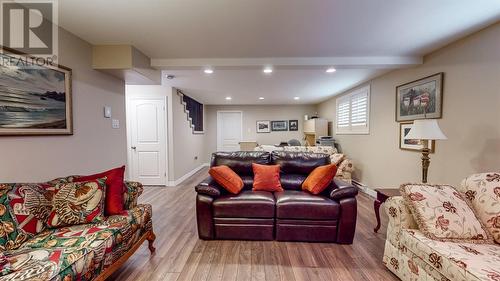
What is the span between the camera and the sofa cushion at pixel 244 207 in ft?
8.16

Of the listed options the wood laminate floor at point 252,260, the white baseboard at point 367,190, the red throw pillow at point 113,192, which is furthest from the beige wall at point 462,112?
the red throw pillow at point 113,192

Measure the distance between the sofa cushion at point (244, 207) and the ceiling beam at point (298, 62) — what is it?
6.15 feet

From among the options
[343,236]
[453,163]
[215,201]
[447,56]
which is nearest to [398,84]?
[447,56]

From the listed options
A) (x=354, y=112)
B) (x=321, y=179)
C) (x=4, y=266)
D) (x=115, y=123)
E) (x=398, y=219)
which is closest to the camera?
(x=4, y=266)

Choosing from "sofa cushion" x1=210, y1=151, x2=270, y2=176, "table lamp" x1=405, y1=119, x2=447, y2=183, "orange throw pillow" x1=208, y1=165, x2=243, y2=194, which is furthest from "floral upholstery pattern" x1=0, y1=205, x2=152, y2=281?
Answer: "table lamp" x1=405, y1=119, x2=447, y2=183

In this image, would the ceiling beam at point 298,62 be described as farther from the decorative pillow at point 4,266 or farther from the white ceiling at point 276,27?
the decorative pillow at point 4,266

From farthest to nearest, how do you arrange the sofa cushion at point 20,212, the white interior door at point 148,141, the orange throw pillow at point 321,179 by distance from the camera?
the white interior door at point 148,141, the orange throw pillow at point 321,179, the sofa cushion at point 20,212

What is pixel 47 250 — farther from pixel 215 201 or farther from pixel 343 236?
pixel 343 236

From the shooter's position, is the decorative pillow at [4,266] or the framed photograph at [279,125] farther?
the framed photograph at [279,125]

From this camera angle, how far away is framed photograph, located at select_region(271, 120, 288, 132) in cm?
814

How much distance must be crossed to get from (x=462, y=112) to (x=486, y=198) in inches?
45.9

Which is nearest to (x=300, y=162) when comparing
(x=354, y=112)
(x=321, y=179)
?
(x=321, y=179)

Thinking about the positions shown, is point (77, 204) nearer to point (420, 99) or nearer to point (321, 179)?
point (321, 179)

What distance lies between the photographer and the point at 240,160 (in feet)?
10.3
